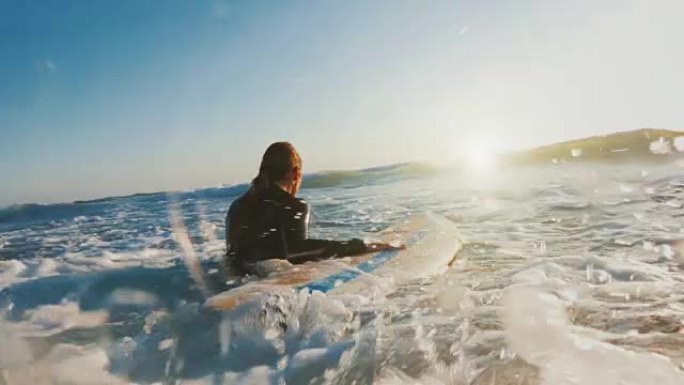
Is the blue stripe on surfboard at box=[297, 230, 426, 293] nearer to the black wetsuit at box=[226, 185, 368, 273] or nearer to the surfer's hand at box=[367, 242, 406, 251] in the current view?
the surfer's hand at box=[367, 242, 406, 251]

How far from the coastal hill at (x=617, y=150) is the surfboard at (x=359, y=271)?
2305cm

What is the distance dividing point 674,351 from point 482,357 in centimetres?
92

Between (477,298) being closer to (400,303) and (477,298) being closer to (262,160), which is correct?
(400,303)

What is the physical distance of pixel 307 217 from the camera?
4.86 m

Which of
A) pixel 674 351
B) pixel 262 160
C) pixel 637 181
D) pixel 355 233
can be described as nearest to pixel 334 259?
pixel 262 160

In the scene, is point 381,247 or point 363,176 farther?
point 363,176

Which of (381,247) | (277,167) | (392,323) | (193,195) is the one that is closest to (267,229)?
(277,167)

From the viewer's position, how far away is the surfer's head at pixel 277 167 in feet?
15.7

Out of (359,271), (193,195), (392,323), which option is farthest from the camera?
(193,195)

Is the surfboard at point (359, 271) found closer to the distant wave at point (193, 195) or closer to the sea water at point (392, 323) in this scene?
the sea water at point (392, 323)

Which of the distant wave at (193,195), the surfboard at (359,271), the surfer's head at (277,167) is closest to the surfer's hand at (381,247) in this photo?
the surfboard at (359,271)

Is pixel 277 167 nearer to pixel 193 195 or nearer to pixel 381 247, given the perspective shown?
pixel 381 247

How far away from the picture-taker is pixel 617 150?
29.4 meters

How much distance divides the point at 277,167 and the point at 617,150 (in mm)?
29108
